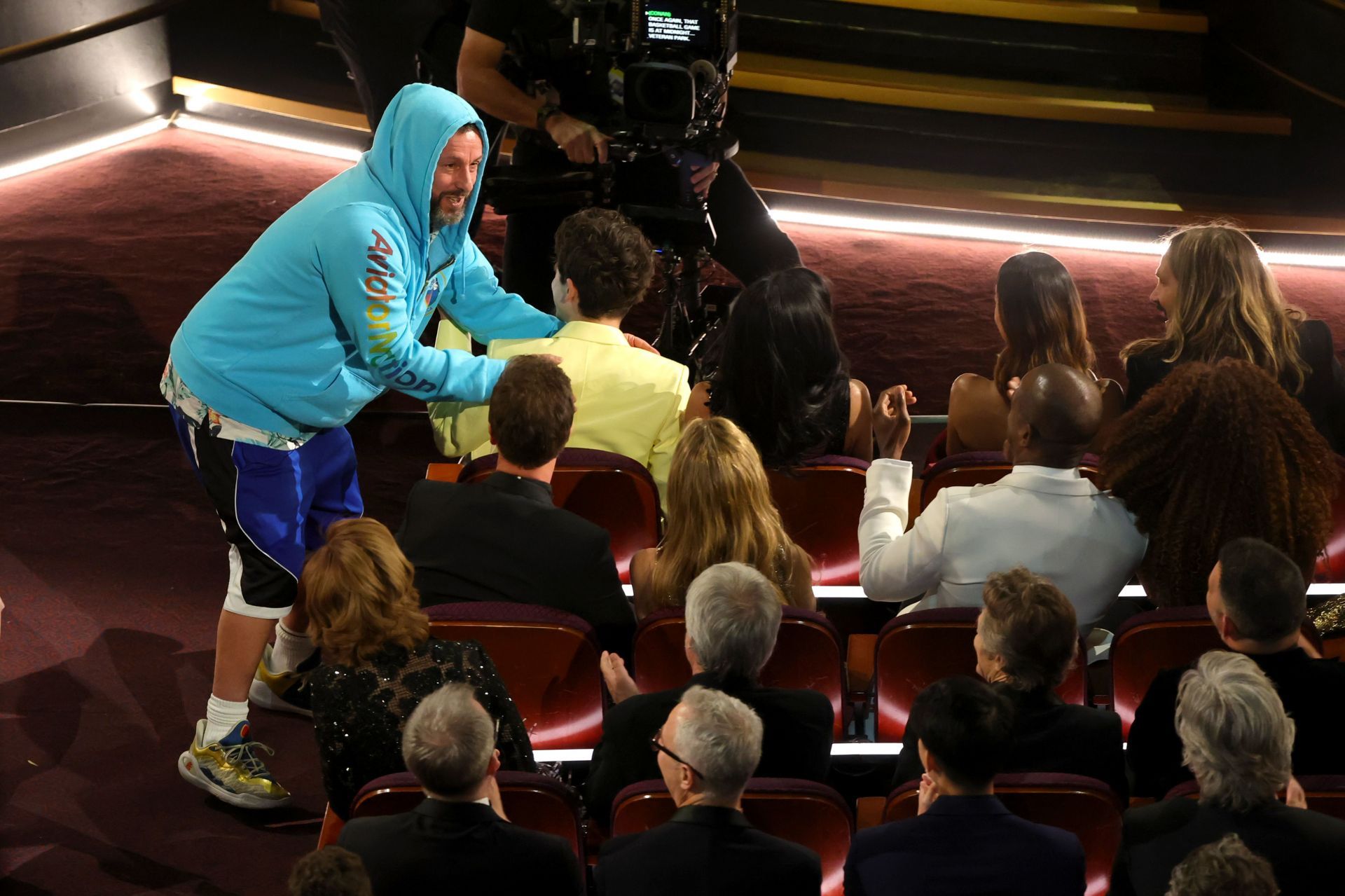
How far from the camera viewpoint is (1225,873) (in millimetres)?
1586

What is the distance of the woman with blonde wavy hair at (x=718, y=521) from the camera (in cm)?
243

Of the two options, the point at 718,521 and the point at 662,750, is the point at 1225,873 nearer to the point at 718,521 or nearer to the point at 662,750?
the point at 662,750

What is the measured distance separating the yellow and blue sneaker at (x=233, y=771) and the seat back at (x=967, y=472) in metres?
1.41

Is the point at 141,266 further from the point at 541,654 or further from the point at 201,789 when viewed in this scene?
the point at 541,654

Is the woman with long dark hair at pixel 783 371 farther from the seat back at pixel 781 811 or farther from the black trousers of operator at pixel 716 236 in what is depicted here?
the black trousers of operator at pixel 716 236

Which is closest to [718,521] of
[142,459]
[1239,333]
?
[1239,333]

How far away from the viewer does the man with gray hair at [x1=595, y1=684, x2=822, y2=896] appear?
5.89 feet

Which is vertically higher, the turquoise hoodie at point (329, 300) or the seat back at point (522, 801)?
the turquoise hoodie at point (329, 300)

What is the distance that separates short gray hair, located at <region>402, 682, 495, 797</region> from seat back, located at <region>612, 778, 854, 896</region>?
23 cm

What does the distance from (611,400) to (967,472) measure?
2.49ft

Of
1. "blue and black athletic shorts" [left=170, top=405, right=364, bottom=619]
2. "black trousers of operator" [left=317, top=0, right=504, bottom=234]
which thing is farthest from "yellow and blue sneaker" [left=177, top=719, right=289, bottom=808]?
"black trousers of operator" [left=317, top=0, right=504, bottom=234]

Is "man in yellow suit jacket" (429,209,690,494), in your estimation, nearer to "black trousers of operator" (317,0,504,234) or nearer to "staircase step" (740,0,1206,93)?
"black trousers of operator" (317,0,504,234)

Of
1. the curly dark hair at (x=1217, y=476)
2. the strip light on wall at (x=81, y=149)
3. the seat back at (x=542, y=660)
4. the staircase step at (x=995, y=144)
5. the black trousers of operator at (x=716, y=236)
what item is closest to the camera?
the seat back at (x=542, y=660)

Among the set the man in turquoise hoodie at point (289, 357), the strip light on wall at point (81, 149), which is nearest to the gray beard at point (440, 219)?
the man in turquoise hoodie at point (289, 357)
